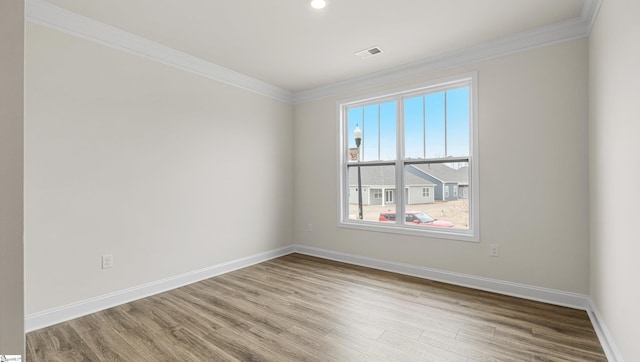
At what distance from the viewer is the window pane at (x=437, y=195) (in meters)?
3.56

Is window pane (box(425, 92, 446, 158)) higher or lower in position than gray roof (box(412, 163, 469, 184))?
higher

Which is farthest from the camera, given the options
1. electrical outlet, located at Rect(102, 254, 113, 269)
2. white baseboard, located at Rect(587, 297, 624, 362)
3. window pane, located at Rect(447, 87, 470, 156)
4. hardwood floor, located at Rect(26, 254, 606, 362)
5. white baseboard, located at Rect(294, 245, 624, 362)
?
window pane, located at Rect(447, 87, 470, 156)

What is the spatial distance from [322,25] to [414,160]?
2.04 meters

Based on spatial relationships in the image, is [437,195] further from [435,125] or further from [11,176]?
[11,176]

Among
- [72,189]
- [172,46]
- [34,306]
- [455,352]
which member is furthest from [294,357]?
[172,46]

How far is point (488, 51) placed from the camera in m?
3.23

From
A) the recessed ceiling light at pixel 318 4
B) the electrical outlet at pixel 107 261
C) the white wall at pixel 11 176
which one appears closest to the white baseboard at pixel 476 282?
the electrical outlet at pixel 107 261

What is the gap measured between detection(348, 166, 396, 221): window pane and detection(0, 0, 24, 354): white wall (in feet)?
12.4

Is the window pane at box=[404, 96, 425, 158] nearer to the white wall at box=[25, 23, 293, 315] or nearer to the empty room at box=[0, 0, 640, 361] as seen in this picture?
the empty room at box=[0, 0, 640, 361]

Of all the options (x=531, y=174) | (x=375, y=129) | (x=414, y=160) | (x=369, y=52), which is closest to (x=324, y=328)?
(x=414, y=160)

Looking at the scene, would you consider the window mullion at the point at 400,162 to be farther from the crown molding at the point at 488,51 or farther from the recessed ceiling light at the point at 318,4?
the recessed ceiling light at the point at 318,4

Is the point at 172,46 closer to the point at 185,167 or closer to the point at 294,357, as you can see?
the point at 185,167

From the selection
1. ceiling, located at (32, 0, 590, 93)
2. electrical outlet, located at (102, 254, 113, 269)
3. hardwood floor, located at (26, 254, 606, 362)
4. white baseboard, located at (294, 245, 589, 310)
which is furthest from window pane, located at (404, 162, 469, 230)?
electrical outlet, located at (102, 254, 113, 269)

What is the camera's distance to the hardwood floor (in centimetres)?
207
